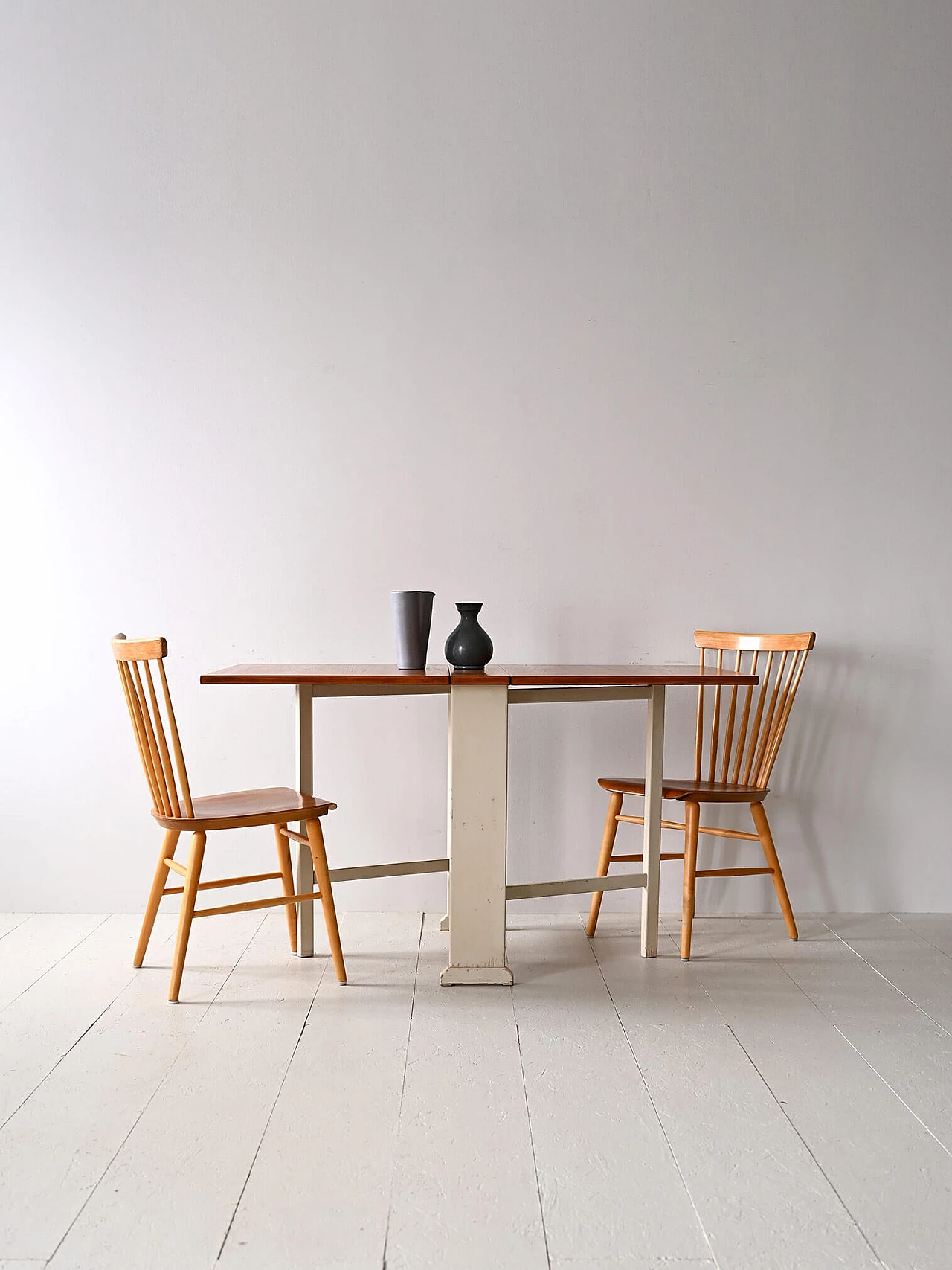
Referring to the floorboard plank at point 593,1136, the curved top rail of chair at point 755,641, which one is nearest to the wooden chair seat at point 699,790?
the curved top rail of chair at point 755,641

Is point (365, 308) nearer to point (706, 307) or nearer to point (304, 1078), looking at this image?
point (706, 307)

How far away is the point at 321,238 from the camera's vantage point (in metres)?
3.14

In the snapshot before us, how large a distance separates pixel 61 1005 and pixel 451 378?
78.4 inches

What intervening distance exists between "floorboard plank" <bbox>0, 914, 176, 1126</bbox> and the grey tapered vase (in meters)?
1.04

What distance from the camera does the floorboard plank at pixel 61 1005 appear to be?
2047 millimetres

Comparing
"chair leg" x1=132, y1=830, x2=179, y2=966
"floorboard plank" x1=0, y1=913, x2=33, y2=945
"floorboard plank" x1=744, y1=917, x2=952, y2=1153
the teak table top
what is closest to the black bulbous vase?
the teak table top

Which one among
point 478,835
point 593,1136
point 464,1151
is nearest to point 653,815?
point 478,835

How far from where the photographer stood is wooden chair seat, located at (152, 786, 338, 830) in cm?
240

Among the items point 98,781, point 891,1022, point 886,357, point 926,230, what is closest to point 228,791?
point 98,781

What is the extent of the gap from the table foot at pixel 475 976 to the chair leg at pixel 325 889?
0.25m

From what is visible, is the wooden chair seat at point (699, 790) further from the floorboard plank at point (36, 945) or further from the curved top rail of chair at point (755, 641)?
the floorboard plank at point (36, 945)

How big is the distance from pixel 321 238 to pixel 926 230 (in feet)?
6.03

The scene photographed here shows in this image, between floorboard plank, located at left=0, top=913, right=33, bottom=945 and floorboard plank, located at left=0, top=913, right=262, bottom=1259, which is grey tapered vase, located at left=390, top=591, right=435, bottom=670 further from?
floorboard plank, located at left=0, top=913, right=33, bottom=945

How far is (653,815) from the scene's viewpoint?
110 inches
